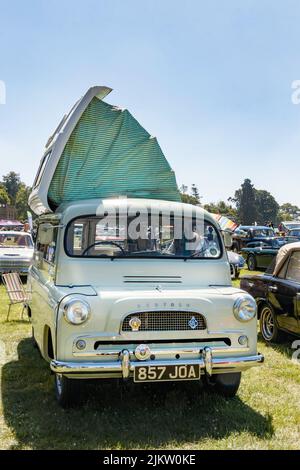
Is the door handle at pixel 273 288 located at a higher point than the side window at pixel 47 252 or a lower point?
lower

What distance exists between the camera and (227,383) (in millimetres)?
5023

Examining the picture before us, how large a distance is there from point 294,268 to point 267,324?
116 centimetres

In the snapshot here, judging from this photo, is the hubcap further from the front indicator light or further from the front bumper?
the front bumper

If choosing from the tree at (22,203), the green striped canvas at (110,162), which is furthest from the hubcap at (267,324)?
the tree at (22,203)

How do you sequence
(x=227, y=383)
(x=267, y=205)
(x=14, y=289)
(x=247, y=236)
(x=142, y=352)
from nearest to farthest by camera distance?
(x=142, y=352), (x=227, y=383), (x=14, y=289), (x=247, y=236), (x=267, y=205)

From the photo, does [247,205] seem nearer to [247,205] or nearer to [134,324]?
[247,205]

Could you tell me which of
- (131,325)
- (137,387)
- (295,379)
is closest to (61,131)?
(131,325)

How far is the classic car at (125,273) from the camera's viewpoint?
4.27 meters

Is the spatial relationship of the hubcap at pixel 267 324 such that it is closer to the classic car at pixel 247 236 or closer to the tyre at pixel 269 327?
the tyre at pixel 269 327

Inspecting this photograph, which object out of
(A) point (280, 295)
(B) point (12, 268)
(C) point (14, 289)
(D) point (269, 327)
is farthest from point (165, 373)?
(B) point (12, 268)

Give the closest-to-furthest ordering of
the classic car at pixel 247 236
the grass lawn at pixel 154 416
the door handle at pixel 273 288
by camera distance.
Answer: the grass lawn at pixel 154 416 → the door handle at pixel 273 288 → the classic car at pixel 247 236

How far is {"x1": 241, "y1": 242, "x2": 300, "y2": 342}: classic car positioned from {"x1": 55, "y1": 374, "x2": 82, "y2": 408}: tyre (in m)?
3.38

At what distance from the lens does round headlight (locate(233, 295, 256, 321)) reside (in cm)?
462

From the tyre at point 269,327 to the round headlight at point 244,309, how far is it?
2882 millimetres
